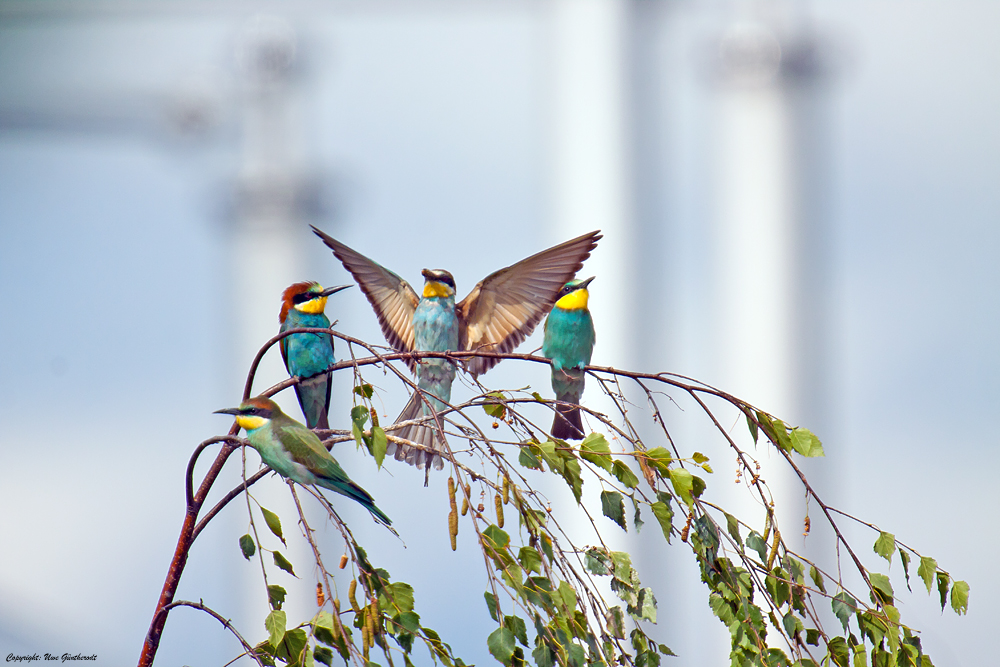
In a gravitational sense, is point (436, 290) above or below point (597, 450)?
above

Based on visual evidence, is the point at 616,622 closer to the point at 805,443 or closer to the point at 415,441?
the point at 805,443

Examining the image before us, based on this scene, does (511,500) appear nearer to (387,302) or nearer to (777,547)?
(777,547)

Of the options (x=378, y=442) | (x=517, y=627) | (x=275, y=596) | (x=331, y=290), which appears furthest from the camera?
(x=331, y=290)

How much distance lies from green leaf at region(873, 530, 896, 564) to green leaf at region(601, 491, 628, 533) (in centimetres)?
45

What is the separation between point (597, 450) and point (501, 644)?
34cm

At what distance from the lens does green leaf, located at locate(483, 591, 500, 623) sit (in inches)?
55.2

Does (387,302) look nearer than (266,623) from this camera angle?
No

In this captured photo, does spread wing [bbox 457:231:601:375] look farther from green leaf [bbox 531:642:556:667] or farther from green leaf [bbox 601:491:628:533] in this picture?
green leaf [bbox 531:642:556:667]

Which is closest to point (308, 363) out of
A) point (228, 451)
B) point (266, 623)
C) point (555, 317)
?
point (555, 317)

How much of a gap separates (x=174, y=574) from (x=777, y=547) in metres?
1.05

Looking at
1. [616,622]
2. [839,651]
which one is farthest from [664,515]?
[839,651]

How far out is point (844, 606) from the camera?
1.54 meters

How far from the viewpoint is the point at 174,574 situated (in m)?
1.60

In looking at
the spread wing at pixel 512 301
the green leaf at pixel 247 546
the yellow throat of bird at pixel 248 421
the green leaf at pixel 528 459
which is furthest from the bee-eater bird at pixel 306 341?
the green leaf at pixel 528 459
